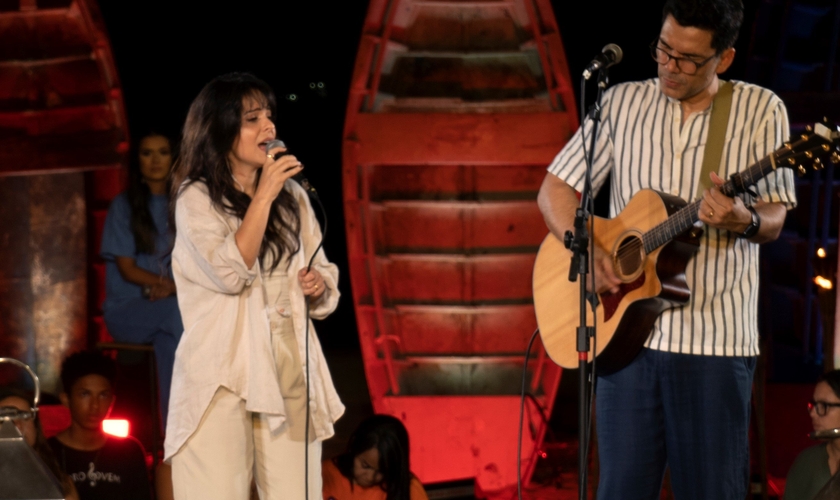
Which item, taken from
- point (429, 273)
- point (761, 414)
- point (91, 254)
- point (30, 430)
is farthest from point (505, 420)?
point (91, 254)

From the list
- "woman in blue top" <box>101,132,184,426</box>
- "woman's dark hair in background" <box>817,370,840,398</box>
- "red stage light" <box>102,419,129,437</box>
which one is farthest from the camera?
"woman in blue top" <box>101,132,184,426</box>

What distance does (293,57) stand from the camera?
7.47 meters

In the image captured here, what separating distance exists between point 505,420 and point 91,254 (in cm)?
263

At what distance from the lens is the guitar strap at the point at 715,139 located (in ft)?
9.11

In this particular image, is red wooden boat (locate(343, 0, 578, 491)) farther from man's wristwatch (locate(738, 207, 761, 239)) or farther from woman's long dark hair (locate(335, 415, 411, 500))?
man's wristwatch (locate(738, 207, 761, 239))

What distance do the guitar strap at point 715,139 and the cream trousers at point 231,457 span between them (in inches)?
54.6

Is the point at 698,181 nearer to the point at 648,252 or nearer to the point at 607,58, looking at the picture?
the point at 648,252

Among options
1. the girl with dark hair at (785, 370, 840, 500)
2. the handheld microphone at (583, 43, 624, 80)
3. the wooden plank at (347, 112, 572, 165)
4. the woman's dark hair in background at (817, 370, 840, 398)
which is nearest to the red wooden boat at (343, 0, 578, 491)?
the wooden plank at (347, 112, 572, 165)

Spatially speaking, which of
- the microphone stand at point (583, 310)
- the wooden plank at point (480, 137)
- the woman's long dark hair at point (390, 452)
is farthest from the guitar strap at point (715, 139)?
the wooden plank at point (480, 137)

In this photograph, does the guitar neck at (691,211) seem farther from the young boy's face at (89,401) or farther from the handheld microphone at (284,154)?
the young boy's face at (89,401)

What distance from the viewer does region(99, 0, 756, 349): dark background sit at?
6.34 meters

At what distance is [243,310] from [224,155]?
463 mm

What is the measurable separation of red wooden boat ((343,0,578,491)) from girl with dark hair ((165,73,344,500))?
2.10m

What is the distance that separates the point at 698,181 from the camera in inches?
111
